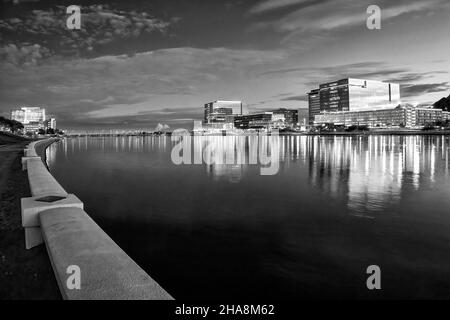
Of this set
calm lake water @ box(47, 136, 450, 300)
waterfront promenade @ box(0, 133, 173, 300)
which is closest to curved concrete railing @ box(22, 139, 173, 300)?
waterfront promenade @ box(0, 133, 173, 300)

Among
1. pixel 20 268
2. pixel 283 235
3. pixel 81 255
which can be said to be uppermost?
pixel 81 255

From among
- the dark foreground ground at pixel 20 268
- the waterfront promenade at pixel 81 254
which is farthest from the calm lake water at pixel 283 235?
the dark foreground ground at pixel 20 268

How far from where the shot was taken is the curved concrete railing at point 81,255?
5.37 m

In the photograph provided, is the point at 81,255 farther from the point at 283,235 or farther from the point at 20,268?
the point at 283,235

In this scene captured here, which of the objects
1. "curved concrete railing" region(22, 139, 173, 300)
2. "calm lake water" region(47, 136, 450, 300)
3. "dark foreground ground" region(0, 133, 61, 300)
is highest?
"curved concrete railing" region(22, 139, 173, 300)

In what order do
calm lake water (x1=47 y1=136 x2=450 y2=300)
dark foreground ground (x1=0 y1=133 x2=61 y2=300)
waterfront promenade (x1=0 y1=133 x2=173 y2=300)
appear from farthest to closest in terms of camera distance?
calm lake water (x1=47 y1=136 x2=450 y2=300) < dark foreground ground (x1=0 y1=133 x2=61 y2=300) < waterfront promenade (x1=0 y1=133 x2=173 y2=300)

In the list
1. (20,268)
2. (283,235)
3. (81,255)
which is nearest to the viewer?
(81,255)

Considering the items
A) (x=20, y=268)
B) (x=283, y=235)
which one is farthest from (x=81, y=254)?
(x=283, y=235)

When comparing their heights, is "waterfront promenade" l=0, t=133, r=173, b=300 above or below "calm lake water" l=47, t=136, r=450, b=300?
above

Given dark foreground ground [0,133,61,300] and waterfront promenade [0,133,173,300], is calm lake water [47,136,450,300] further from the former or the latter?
dark foreground ground [0,133,61,300]

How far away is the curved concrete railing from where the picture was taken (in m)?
5.37

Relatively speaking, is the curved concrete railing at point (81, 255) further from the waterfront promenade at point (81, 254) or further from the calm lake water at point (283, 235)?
the calm lake water at point (283, 235)

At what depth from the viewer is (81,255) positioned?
666cm
